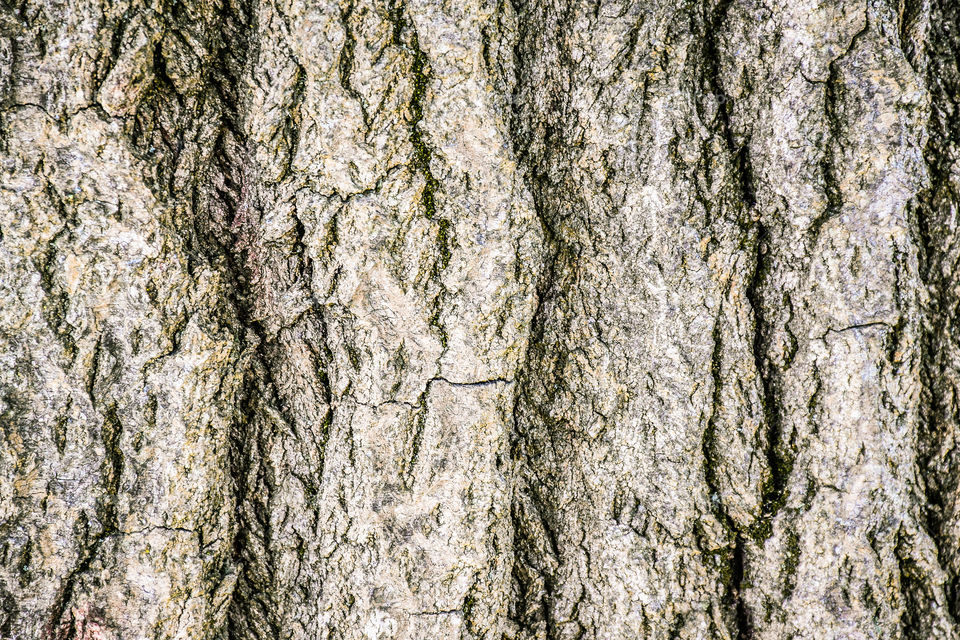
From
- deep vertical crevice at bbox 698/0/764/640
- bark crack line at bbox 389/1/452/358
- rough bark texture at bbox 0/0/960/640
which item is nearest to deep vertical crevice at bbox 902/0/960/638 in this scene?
rough bark texture at bbox 0/0/960/640

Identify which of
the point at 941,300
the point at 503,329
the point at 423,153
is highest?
the point at 423,153

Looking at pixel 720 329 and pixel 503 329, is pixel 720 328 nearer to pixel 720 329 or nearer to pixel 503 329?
pixel 720 329

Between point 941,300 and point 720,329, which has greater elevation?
point 941,300

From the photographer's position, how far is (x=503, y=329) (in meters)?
1.26

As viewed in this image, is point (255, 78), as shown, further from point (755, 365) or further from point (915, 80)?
point (915, 80)

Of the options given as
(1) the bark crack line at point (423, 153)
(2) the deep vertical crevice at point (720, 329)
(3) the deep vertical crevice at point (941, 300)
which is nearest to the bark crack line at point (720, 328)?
(2) the deep vertical crevice at point (720, 329)

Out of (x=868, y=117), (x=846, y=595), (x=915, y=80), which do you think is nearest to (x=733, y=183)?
(x=868, y=117)

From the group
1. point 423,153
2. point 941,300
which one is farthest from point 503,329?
point 941,300

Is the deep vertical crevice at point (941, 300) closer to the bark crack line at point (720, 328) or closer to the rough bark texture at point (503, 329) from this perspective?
the rough bark texture at point (503, 329)

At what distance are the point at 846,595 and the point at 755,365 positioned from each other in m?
0.50

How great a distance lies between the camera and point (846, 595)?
1.23 meters

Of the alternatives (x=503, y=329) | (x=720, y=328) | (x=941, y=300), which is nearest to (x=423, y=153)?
(x=503, y=329)

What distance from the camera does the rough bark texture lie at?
1181 millimetres

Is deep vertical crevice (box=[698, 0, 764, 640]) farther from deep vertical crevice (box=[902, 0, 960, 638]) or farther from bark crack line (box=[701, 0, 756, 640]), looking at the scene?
deep vertical crevice (box=[902, 0, 960, 638])
